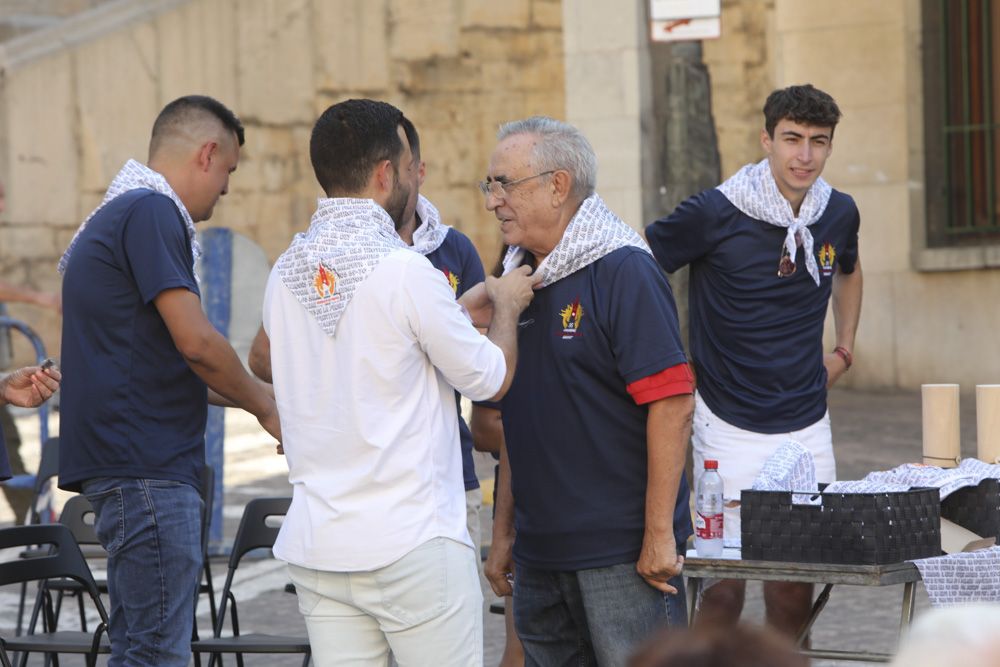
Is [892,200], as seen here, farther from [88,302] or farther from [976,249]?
[88,302]

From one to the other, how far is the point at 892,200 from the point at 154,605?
9872 mm

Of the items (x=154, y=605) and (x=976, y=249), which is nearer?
(x=154, y=605)

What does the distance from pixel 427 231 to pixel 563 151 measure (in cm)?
142

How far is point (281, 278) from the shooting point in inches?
153

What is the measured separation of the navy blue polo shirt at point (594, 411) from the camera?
3.99 meters

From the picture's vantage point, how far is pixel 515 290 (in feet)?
13.3

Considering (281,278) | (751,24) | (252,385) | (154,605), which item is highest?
(751,24)

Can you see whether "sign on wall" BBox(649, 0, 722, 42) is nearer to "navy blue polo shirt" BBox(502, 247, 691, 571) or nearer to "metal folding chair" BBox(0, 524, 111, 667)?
"metal folding chair" BBox(0, 524, 111, 667)

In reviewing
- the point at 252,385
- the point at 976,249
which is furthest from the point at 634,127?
the point at 252,385

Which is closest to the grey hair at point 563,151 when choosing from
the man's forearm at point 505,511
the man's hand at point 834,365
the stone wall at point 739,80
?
the man's forearm at point 505,511

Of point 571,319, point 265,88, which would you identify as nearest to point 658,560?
point 571,319

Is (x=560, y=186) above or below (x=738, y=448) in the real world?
above

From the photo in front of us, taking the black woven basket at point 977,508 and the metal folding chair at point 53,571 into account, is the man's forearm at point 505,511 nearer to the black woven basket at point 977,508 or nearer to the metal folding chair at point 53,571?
the black woven basket at point 977,508

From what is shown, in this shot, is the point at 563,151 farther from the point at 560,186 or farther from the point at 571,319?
the point at 571,319
